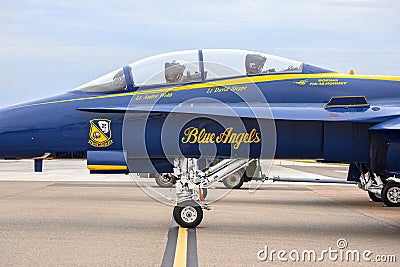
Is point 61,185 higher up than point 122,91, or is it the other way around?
point 122,91

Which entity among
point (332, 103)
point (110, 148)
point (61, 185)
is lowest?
point (61, 185)

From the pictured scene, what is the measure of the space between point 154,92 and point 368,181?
7397 mm

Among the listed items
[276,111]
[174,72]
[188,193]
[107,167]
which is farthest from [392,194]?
[107,167]

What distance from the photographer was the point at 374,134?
37.9 feet

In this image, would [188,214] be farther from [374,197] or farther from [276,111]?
[374,197]

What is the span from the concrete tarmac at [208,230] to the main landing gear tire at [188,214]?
26 centimetres

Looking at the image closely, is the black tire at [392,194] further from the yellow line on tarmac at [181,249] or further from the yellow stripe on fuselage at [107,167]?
the yellow stripe on fuselage at [107,167]

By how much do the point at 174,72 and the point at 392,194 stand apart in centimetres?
709

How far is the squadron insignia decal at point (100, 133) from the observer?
1170 centimetres

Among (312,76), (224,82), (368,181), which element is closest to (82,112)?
(224,82)

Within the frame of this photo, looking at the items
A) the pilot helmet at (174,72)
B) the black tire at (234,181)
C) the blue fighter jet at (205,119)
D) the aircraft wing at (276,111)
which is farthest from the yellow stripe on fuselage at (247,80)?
the black tire at (234,181)

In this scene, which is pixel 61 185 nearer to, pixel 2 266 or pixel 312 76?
pixel 312 76

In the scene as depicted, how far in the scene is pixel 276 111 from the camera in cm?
1147

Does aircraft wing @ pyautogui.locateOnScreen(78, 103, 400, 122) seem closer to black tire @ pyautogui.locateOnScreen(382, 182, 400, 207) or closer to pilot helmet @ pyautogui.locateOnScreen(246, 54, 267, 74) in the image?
pilot helmet @ pyautogui.locateOnScreen(246, 54, 267, 74)
